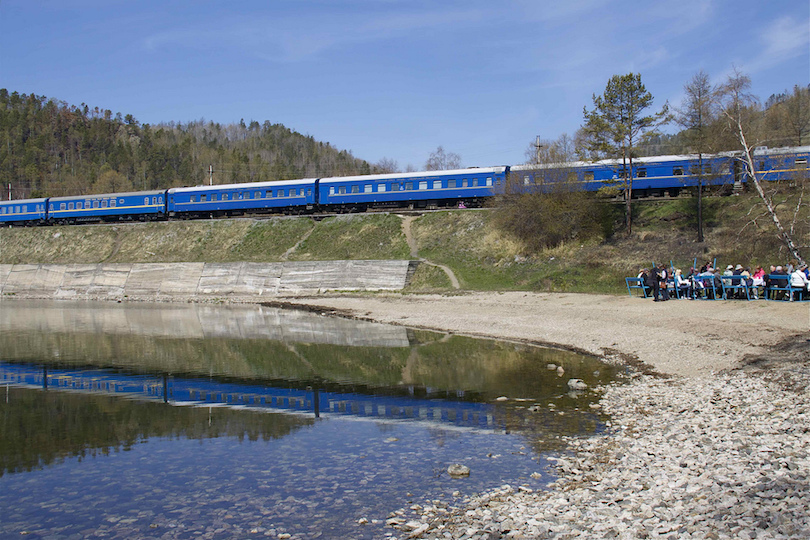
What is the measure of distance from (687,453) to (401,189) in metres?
38.1

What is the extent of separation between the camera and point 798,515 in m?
5.40

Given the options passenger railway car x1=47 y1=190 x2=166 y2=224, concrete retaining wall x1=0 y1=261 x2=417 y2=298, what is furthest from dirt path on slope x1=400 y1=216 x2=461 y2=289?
passenger railway car x1=47 y1=190 x2=166 y2=224

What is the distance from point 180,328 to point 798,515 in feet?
84.6

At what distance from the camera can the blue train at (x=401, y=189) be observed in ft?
112

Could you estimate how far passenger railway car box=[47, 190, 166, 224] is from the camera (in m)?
53.8

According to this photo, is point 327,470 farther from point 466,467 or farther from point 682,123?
point 682,123

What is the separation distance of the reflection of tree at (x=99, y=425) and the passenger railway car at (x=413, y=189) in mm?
30743

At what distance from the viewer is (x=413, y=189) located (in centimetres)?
4466

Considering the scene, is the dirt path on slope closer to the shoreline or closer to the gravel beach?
the shoreline

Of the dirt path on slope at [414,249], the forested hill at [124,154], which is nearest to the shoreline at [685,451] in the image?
the dirt path on slope at [414,249]

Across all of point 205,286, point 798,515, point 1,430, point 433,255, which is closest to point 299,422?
point 1,430

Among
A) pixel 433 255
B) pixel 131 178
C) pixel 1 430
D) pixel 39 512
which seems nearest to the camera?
pixel 39 512

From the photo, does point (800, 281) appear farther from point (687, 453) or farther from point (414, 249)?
point (414, 249)

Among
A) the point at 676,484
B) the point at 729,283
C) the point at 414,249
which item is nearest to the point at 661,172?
the point at 414,249
